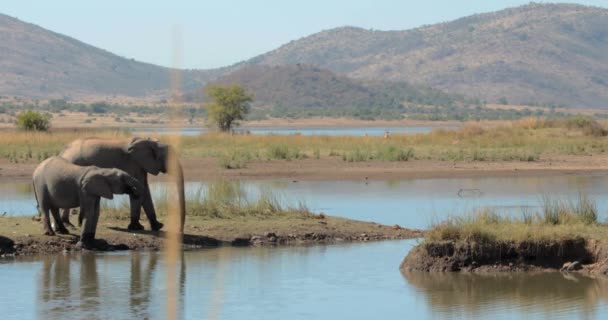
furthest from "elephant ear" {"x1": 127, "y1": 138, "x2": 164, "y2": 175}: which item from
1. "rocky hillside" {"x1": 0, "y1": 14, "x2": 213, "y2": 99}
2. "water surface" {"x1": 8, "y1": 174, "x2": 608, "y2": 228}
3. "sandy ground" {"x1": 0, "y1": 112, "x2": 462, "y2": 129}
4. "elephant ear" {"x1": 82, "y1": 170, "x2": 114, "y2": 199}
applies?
"rocky hillside" {"x1": 0, "y1": 14, "x2": 213, "y2": 99}

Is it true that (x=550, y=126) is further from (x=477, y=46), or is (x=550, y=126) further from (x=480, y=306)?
(x=477, y=46)

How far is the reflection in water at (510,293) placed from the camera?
13.9 metres

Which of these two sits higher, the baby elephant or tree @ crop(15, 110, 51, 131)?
tree @ crop(15, 110, 51, 131)

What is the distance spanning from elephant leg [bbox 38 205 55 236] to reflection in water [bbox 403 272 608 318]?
5.52 metres

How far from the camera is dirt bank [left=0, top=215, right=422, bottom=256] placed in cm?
1744

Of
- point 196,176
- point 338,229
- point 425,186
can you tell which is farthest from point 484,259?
point 196,176

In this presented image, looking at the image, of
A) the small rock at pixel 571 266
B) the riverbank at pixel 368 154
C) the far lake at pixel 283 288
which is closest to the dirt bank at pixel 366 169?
the riverbank at pixel 368 154

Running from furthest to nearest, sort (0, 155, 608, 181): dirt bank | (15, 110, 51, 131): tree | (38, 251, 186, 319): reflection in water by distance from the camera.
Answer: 1. (15, 110, 51, 131): tree
2. (0, 155, 608, 181): dirt bank
3. (38, 251, 186, 319): reflection in water

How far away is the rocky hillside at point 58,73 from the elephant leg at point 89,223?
475 feet

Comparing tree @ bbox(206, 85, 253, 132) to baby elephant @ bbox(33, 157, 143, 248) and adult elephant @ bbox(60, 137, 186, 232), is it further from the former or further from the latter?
baby elephant @ bbox(33, 157, 143, 248)

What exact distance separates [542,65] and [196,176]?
5602 inches

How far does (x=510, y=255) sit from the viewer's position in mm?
15953

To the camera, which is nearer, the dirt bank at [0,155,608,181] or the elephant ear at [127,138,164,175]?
the elephant ear at [127,138,164,175]

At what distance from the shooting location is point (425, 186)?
30.3m
